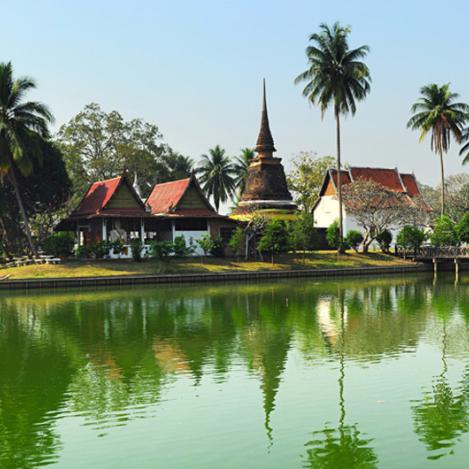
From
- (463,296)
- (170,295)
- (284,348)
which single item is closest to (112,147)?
(170,295)

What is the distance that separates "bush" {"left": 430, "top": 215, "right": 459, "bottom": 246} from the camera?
4975cm

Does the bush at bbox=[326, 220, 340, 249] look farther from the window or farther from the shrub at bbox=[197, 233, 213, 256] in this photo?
the shrub at bbox=[197, 233, 213, 256]

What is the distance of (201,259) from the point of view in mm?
45812

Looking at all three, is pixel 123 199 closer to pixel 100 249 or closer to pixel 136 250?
pixel 136 250

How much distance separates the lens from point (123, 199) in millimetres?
46375


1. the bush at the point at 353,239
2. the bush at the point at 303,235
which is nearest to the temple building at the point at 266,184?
the bush at the point at 353,239

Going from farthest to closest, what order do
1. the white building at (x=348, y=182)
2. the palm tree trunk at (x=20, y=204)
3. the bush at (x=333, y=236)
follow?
the white building at (x=348, y=182) < the bush at (x=333, y=236) < the palm tree trunk at (x=20, y=204)

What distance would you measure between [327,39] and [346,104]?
500cm

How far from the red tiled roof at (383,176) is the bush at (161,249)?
77.8ft

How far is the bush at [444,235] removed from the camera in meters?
49.8

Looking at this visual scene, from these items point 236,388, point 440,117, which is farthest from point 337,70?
point 236,388

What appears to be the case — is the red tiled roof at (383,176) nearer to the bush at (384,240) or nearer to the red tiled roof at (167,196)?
the bush at (384,240)

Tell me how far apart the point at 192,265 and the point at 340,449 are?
34646mm

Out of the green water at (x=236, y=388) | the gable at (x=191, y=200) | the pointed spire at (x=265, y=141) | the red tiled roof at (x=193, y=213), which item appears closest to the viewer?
the green water at (x=236, y=388)
